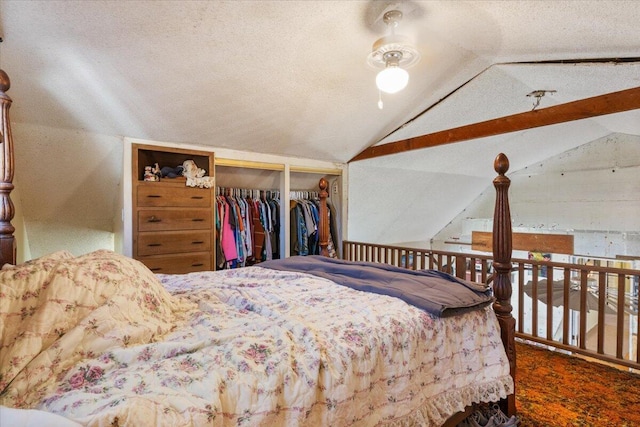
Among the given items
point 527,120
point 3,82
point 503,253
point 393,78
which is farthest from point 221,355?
point 527,120

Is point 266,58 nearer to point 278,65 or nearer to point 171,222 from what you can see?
point 278,65

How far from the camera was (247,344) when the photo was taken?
975 mm

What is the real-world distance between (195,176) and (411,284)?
2341 mm

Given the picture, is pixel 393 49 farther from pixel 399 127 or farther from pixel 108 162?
pixel 108 162

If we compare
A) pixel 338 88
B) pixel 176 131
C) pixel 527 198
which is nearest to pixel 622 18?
pixel 338 88

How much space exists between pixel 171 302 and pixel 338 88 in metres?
2.17

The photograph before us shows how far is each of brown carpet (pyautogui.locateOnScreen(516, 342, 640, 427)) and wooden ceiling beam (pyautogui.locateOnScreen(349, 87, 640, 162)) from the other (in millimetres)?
1929

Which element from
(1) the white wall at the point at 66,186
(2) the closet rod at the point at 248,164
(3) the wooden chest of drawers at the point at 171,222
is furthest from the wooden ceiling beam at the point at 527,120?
(1) the white wall at the point at 66,186

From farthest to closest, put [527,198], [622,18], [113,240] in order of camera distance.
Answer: [527,198] → [113,240] → [622,18]

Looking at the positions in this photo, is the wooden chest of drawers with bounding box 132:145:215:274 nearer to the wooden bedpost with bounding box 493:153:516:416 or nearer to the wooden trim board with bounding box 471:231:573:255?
the wooden bedpost with bounding box 493:153:516:416

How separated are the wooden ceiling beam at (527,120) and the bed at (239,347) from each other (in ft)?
5.23

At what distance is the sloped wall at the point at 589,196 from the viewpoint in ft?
14.6

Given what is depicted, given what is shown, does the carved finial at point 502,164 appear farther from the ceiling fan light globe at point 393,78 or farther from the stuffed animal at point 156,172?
the stuffed animal at point 156,172

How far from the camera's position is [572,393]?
6.55 ft
